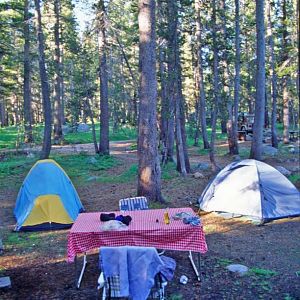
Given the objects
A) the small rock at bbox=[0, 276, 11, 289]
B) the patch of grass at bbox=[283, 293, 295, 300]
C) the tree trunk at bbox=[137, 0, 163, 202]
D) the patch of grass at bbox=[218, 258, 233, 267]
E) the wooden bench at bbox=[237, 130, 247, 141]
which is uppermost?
the tree trunk at bbox=[137, 0, 163, 202]

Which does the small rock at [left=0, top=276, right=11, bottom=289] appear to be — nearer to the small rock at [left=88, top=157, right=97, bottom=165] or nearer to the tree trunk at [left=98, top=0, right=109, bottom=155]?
the small rock at [left=88, top=157, right=97, bottom=165]

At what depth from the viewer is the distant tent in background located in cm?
930

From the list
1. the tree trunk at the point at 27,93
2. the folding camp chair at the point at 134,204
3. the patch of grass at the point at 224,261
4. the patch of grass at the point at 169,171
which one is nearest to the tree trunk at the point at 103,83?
the patch of grass at the point at 169,171

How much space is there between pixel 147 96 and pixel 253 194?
11.3 ft

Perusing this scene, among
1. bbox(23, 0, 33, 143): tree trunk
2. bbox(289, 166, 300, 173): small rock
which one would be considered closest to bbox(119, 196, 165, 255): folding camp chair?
bbox(289, 166, 300, 173): small rock

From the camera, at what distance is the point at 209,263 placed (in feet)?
21.5

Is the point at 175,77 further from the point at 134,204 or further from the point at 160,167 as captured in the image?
the point at 134,204

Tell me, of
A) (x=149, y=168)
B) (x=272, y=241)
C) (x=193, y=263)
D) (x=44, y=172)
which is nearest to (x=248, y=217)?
(x=272, y=241)

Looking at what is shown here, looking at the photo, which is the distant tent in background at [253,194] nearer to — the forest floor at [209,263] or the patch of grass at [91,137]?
the forest floor at [209,263]

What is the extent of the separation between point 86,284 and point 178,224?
1.60m

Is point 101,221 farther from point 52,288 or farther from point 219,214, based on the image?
point 219,214

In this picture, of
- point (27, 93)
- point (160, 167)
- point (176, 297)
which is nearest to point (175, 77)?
point (160, 167)

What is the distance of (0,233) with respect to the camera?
877 cm

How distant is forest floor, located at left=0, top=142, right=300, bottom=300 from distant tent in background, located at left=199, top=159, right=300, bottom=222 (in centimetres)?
25
